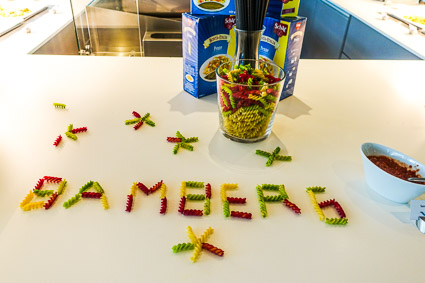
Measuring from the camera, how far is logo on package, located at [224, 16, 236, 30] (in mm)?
849

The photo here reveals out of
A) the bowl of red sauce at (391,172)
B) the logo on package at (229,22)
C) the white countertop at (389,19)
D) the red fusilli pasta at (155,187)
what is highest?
the logo on package at (229,22)

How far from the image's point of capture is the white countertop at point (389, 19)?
1.51m

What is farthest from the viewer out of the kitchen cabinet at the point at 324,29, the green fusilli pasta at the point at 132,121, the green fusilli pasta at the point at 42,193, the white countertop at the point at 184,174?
the kitchen cabinet at the point at 324,29

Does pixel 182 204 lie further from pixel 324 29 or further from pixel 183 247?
pixel 324 29

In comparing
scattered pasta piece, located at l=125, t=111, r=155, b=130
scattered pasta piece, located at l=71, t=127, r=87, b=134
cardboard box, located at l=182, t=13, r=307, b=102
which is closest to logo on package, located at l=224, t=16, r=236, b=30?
cardboard box, located at l=182, t=13, r=307, b=102

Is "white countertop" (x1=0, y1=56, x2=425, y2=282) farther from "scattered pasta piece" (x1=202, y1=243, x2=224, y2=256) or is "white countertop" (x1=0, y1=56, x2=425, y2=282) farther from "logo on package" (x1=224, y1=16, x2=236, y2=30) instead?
"logo on package" (x1=224, y1=16, x2=236, y2=30)

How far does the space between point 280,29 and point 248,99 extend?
25 centimetres

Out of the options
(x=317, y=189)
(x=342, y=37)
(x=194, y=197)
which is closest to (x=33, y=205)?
(x=194, y=197)

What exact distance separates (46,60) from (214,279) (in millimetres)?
948

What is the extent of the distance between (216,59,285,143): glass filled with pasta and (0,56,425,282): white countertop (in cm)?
3

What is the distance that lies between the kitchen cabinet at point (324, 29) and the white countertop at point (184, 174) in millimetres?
1310

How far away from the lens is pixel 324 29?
8.36ft

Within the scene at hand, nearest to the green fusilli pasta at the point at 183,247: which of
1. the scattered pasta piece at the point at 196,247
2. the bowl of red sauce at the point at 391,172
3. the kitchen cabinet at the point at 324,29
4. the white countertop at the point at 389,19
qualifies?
the scattered pasta piece at the point at 196,247

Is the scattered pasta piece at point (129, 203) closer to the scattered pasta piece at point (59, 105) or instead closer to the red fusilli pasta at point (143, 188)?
the red fusilli pasta at point (143, 188)
